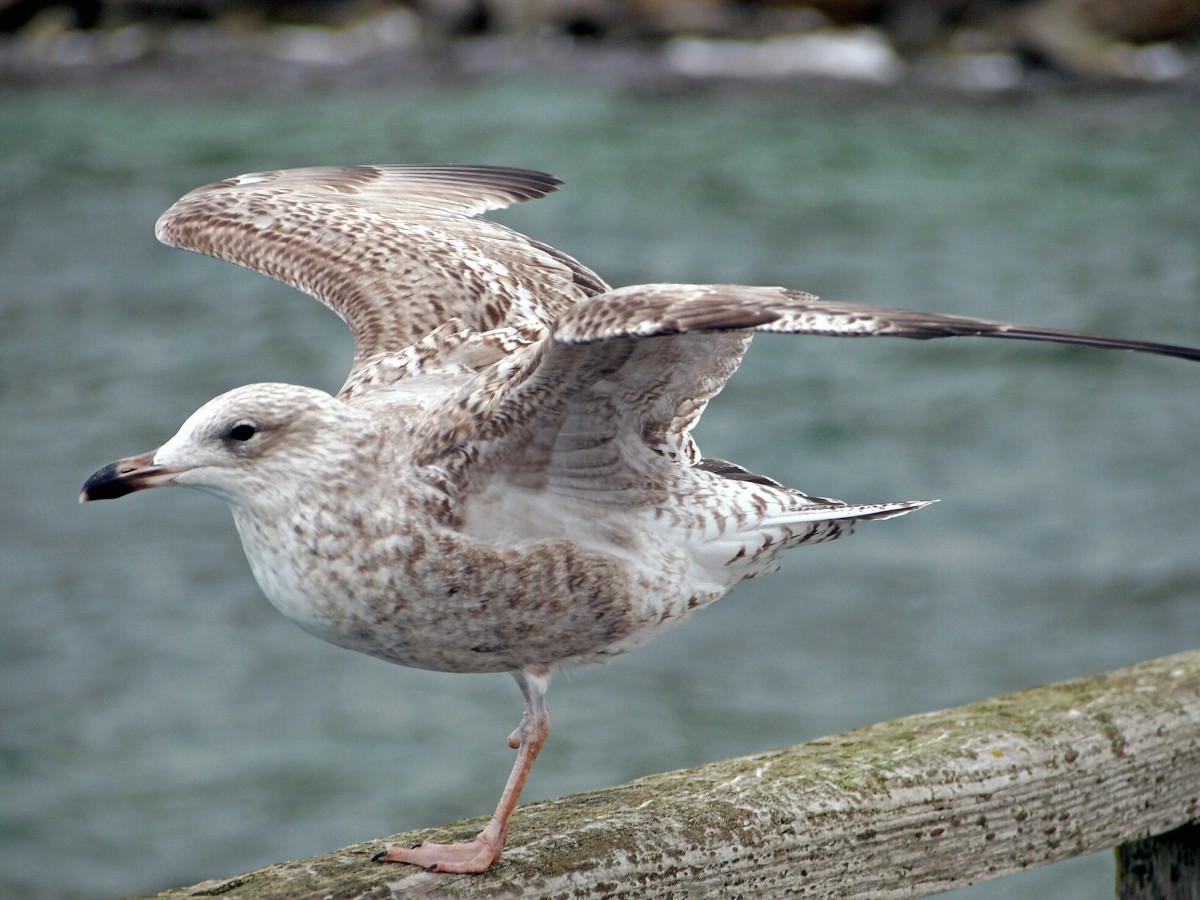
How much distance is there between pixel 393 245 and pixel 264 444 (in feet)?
4.72

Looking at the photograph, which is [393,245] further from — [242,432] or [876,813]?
[876,813]

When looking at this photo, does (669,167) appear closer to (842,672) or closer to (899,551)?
(899,551)

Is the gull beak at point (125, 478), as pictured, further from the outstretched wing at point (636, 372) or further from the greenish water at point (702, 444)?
the greenish water at point (702, 444)

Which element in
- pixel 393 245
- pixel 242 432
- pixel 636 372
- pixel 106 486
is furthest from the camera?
pixel 393 245

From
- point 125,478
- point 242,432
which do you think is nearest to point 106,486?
point 125,478

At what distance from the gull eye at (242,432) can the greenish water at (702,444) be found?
5.88m

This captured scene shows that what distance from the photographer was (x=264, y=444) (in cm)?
286

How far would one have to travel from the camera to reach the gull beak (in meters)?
2.66

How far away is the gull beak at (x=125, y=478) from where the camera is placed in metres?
2.66

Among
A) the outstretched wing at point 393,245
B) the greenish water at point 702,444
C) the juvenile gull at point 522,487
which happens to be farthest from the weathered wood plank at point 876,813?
the greenish water at point 702,444

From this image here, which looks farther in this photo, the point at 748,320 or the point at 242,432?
the point at 242,432

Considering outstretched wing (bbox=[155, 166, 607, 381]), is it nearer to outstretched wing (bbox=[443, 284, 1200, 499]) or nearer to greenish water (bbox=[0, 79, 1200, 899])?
outstretched wing (bbox=[443, 284, 1200, 499])

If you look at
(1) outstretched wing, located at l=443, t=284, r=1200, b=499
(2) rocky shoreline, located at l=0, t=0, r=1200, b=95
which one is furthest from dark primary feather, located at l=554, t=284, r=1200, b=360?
(2) rocky shoreline, located at l=0, t=0, r=1200, b=95

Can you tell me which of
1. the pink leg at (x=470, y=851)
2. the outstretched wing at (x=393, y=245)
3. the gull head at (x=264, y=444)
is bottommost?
the pink leg at (x=470, y=851)
